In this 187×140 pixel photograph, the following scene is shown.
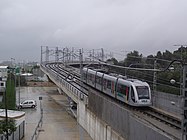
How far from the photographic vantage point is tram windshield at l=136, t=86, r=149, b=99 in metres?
26.9

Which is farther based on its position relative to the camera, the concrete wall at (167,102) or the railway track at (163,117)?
the concrete wall at (167,102)

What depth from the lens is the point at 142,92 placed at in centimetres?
2716

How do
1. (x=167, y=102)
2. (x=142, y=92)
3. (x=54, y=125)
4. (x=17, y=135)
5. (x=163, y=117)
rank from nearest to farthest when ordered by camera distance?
1. (x=163, y=117)
2. (x=167, y=102)
3. (x=142, y=92)
4. (x=17, y=135)
5. (x=54, y=125)

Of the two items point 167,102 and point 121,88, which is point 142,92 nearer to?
point 121,88

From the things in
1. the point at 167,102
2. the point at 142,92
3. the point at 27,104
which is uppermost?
Answer: the point at 142,92

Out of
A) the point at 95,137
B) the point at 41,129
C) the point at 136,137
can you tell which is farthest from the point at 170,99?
the point at 41,129

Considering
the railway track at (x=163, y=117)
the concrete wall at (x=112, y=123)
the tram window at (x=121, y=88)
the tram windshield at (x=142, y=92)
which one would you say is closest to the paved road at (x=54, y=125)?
the concrete wall at (x=112, y=123)

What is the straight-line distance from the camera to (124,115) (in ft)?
73.6

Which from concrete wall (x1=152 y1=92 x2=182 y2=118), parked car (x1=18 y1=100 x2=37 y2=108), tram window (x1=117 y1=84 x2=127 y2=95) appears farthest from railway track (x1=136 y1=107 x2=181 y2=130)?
parked car (x1=18 y1=100 x2=37 y2=108)

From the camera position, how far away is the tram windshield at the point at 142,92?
2686 centimetres

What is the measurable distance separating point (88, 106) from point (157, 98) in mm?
10327

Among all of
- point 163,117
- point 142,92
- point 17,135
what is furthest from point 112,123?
point 17,135

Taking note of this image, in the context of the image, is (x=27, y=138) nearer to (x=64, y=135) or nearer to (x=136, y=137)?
(x=64, y=135)

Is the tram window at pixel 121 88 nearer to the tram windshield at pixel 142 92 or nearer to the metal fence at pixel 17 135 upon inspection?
the tram windshield at pixel 142 92
